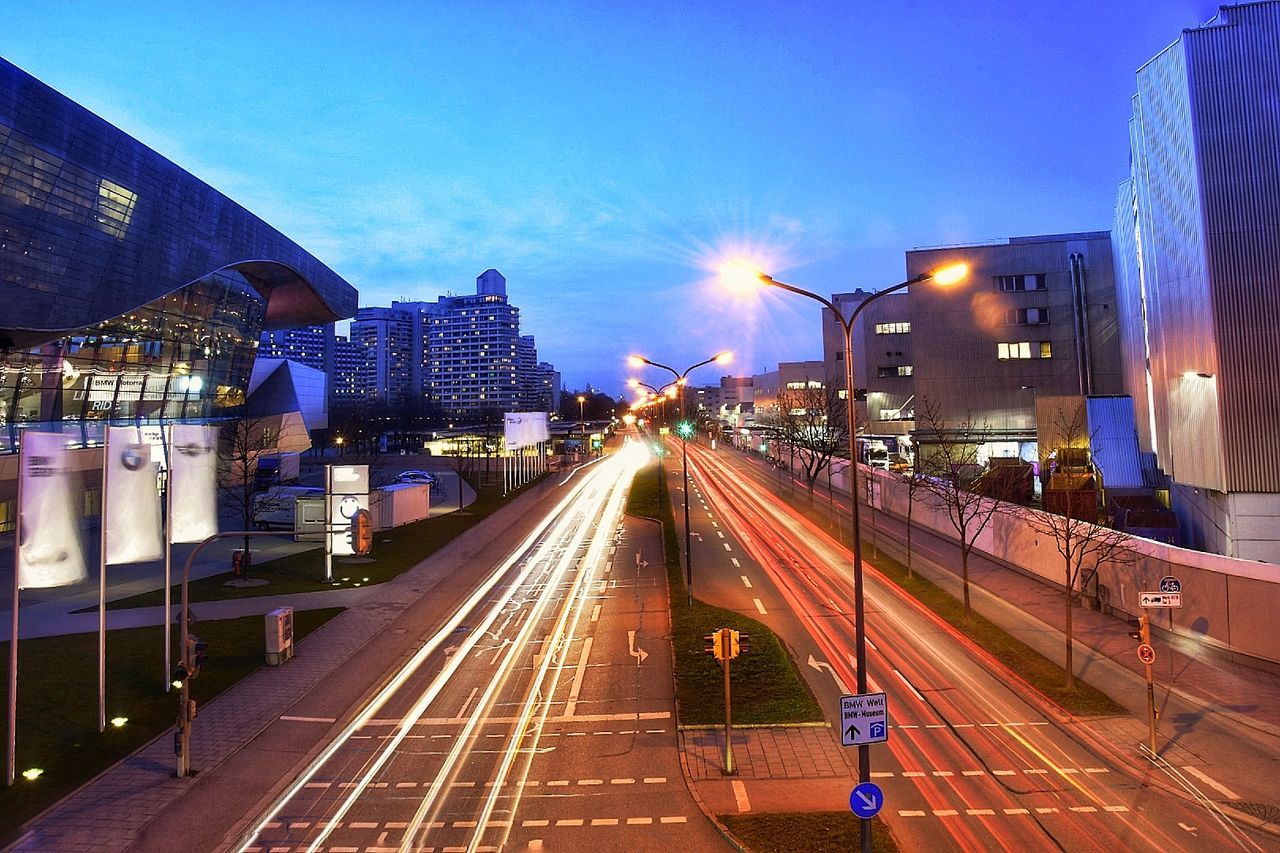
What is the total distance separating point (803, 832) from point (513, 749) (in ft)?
20.1

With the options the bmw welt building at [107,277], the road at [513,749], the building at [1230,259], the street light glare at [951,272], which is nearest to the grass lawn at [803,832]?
the road at [513,749]

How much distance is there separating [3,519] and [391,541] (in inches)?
901

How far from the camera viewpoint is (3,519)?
38.3 metres

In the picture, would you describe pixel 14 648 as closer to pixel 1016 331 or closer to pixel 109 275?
pixel 109 275

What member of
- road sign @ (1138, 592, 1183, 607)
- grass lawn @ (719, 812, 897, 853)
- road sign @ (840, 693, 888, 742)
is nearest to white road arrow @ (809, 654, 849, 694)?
grass lawn @ (719, 812, 897, 853)

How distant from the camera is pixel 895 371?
2908 inches

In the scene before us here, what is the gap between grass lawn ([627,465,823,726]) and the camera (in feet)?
48.1

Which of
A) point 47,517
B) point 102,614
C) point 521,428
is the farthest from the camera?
point 521,428

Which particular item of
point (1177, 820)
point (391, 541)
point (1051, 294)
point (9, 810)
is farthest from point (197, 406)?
point (1051, 294)

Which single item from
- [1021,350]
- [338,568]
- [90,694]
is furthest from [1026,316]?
[90,694]

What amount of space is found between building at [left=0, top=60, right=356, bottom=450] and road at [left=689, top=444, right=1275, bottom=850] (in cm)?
3868

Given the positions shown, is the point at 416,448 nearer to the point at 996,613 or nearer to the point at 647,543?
the point at 647,543

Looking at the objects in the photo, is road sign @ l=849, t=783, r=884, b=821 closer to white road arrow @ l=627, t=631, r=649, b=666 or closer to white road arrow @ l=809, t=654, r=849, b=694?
white road arrow @ l=809, t=654, r=849, b=694

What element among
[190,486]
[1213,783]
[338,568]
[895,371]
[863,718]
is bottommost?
[1213,783]
